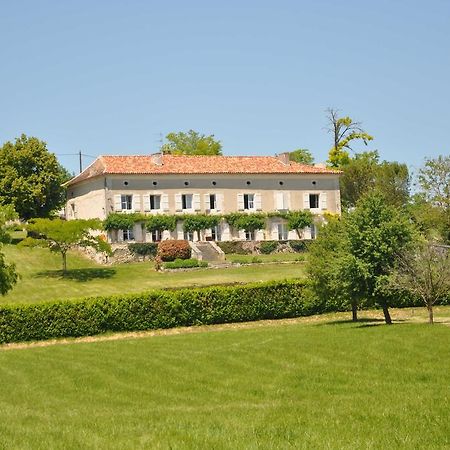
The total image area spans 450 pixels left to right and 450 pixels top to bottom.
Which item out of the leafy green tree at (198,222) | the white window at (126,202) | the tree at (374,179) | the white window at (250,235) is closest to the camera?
the white window at (126,202)

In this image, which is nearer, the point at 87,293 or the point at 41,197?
the point at 87,293

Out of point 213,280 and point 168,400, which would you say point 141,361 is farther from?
point 213,280

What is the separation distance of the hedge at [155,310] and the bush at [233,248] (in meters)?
21.2

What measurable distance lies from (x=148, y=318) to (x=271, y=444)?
27.3 meters

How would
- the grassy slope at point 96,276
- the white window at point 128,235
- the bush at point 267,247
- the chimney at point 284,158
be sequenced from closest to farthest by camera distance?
the grassy slope at point 96,276
the white window at point 128,235
the bush at point 267,247
the chimney at point 284,158

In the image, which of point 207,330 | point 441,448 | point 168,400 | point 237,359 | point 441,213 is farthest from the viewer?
point 441,213

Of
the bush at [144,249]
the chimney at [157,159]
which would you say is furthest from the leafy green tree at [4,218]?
the chimney at [157,159]

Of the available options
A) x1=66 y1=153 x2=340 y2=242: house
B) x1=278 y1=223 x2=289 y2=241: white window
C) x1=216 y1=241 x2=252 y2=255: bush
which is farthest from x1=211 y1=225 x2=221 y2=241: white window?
x1=278 y1=223 x2=289 y2=241: white window

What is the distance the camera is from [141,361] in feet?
72.1

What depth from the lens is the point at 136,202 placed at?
59312mm

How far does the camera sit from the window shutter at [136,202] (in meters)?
59.2

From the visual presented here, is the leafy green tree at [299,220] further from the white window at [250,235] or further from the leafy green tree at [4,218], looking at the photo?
the leafy green tree at [4,218]

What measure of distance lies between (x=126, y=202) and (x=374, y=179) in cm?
2996

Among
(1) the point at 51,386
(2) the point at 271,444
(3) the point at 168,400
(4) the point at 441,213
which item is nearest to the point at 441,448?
(2) the point at 271,444
